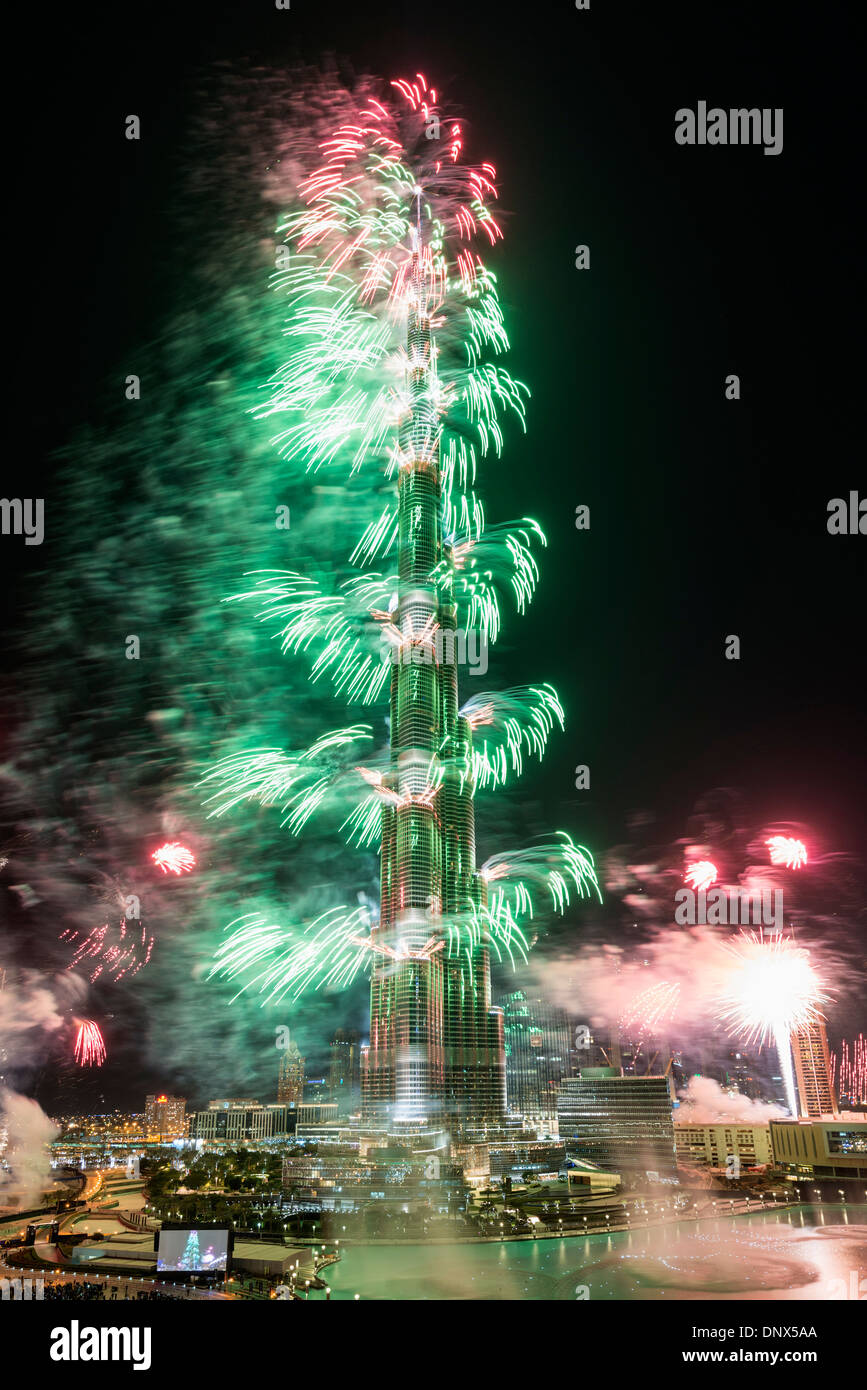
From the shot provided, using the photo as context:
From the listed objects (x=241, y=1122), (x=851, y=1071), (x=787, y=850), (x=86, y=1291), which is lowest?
(x=86, y=1291)

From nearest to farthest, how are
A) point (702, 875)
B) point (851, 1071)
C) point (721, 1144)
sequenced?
point (702, 875) < point (851, 1071) < point (721, 1144)

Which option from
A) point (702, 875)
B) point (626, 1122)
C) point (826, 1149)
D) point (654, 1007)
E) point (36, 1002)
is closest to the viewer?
point (36, 1002)

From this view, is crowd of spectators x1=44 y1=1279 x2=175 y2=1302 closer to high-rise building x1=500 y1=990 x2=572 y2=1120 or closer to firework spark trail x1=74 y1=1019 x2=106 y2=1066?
firework spark trail x1=74 y1=1019 x2=106 y2=1066

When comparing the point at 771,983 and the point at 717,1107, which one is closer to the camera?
the point at 771,983

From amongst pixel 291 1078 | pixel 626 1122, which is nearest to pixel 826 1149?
pixel 626 1122

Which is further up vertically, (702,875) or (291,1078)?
(702,875)

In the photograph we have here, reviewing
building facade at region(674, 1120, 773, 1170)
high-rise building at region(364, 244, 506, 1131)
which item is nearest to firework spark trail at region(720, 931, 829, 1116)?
high-rise building at region(364, 244, 506, 1131)

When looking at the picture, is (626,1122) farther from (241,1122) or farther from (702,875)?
(702,875)
